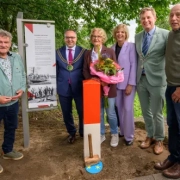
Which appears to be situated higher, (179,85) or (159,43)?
(159,43)

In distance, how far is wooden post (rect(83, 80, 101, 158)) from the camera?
2.90m

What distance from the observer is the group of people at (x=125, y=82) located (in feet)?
9.11

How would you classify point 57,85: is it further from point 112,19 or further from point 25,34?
point 112,19

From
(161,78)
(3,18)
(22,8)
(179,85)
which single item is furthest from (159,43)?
(3,18)

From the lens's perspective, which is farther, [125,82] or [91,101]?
[125,82]

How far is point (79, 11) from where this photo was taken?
237 inches

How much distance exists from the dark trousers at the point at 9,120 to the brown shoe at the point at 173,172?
87.3 inches

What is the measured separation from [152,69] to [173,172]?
1.44m

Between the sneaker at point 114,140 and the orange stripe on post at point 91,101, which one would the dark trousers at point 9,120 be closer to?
the orange stripe on post at point 91,101

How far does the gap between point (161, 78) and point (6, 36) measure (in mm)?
2280

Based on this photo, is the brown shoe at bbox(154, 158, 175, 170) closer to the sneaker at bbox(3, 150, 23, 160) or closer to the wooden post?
the wooden post

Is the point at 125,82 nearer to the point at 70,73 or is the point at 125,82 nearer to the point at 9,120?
the point at 70,73

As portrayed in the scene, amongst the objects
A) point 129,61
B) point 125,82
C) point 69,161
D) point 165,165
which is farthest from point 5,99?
point 165,165

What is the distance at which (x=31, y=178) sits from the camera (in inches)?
111
